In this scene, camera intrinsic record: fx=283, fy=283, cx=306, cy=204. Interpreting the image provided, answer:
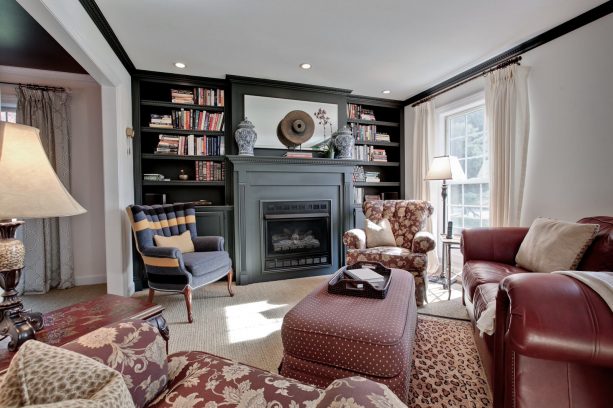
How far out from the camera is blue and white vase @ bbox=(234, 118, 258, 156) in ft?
10.9

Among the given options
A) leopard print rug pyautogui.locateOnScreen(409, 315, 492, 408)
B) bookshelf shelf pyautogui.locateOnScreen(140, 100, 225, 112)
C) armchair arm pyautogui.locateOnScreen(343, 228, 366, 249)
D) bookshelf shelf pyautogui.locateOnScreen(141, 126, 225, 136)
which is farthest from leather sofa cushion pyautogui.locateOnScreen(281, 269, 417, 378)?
bookshelf shelf pyautogui.locateOnScreen(140, 100, 225, 112)

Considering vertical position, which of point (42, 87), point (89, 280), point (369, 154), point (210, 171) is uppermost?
point (42, 87)

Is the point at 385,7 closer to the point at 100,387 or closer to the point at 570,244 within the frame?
the point at 570,244

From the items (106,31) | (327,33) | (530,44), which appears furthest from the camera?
(530,44)

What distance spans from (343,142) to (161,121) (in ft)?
7.35

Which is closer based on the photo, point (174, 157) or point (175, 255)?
point (175, 255)

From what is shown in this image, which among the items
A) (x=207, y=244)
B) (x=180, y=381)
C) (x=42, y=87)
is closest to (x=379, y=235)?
(x=207, y=244)

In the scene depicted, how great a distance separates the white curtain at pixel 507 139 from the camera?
2682 millimetres

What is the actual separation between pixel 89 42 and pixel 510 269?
138 inches

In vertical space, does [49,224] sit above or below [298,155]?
below

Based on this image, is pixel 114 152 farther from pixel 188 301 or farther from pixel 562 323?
pixel 562 323

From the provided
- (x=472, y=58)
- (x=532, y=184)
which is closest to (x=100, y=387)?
(x=532, y=184)

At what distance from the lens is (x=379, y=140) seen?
426 centimetres

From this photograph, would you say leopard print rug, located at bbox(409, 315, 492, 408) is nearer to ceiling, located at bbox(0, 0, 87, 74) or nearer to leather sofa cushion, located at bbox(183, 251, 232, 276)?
leather sofa cushion, located at bbox(183, 251, 232, 276)
